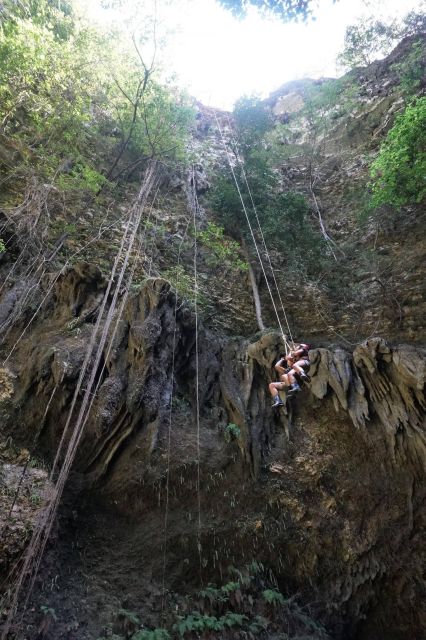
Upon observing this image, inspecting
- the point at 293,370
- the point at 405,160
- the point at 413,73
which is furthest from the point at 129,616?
the point at 413,73

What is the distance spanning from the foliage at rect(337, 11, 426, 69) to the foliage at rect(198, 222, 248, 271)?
1294 cm

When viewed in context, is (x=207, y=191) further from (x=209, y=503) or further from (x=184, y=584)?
(x=184, y=584)

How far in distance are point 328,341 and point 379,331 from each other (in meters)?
1.04

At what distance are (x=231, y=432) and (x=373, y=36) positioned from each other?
1882 centimetres

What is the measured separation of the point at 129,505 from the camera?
5184 millimetres

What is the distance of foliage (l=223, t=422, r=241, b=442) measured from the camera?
6.11 meters

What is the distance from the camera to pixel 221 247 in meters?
8.80

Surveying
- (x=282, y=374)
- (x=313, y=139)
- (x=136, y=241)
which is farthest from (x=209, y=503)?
(x=313, y=139)

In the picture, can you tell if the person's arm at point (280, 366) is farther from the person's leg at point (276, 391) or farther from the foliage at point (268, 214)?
the foliage at point (268, 214)

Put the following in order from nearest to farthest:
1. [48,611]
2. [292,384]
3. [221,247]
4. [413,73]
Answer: [48,611] → [292,384] → [221,247] → [413,73]

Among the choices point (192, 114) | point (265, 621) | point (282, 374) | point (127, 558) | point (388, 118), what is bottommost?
point (265, 621)

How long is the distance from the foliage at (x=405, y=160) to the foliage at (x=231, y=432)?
19.5 ft

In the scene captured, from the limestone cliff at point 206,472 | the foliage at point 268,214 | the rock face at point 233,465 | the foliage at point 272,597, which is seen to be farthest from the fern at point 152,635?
the foliage at point 268,214

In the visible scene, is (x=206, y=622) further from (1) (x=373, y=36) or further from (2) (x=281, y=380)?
(1) (x=373, y=36)
